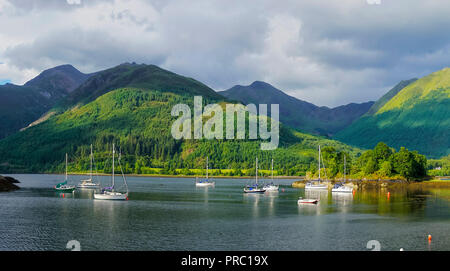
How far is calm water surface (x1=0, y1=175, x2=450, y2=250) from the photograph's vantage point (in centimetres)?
6369

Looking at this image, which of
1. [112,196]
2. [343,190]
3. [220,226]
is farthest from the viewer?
[343,190]

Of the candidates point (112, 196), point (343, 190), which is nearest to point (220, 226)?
point (112, 196)

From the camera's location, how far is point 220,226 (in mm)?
79812

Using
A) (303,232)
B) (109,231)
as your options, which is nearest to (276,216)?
(303,232)

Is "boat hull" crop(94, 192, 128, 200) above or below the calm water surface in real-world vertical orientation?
above

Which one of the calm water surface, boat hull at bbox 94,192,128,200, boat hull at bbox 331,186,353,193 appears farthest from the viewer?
A: boat hull at bbox 331,186,353,193

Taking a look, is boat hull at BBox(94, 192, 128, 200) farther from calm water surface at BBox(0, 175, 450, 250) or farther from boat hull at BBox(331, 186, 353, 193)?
boat hull at BBox(331, 186, 353, 193)

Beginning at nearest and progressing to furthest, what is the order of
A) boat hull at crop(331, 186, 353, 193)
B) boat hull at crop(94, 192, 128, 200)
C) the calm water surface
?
the calm water surface, boat hull at crop(94, 192, 128, 200), boat hull at crop(331, 186, 353, 193)

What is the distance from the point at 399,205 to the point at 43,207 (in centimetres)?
8718

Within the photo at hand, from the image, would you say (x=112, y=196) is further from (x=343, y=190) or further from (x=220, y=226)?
(x=343, y=190)

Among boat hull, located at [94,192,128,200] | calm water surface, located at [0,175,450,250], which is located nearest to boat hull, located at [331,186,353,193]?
calm water surface, located at [0,175,450,250]
